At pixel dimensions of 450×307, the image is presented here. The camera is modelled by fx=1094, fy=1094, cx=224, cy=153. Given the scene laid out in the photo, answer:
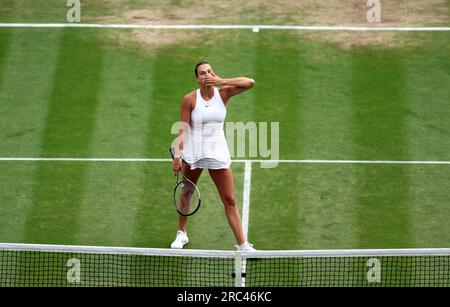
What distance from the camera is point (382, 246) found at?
46.6ft

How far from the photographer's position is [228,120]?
56.4ft

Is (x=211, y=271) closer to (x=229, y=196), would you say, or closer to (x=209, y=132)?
(x=229, y=196)

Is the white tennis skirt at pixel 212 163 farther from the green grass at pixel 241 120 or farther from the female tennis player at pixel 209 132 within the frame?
the green grass at pixel 241 120

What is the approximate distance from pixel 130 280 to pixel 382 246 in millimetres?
3342

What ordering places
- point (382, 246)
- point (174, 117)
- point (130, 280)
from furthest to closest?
point (174, 117), point (382, 246), point (130, 280)

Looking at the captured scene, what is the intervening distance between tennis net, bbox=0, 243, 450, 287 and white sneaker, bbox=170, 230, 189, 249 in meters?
0.25

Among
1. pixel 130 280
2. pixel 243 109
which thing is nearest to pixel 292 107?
pixel 243 109

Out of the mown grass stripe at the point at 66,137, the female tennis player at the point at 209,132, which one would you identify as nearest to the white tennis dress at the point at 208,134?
the female tennis player at the point at 209,132

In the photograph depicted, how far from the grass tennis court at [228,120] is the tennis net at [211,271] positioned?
1.63 ft

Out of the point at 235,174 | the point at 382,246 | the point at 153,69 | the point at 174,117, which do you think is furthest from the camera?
the point at 153,69

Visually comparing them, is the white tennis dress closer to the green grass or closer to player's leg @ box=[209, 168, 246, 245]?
player's leg @ box=[209, 168, 246, 245]

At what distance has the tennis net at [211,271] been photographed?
519 inches
